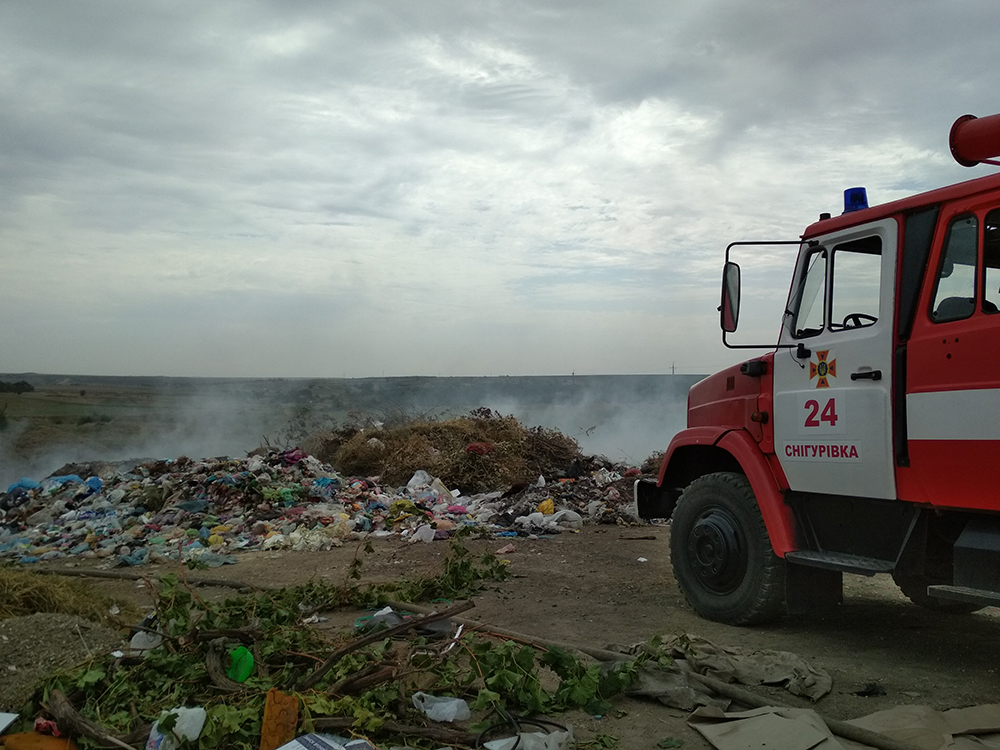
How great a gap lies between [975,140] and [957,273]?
0.79 m

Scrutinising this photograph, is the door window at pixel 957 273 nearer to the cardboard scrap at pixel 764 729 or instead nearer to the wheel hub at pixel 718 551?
the wheel hub at pixel 718 551

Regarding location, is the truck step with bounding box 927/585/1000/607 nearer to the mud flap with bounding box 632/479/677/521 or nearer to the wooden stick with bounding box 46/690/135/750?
the mud flap with bounding box 632/479/677/521

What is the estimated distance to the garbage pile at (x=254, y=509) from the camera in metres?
11.4

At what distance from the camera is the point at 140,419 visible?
1330 inches

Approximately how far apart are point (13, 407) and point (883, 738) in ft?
116

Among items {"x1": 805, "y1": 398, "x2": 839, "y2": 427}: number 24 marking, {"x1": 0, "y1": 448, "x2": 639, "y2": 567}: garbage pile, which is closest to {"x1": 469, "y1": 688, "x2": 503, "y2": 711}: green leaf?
{"x1": 805, "y1": 398, "x2": 839, "y2": 427}: number 24 marking

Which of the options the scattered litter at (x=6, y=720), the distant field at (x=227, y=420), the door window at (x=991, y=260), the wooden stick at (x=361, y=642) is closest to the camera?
the scattered litter at (x=6, y=720)

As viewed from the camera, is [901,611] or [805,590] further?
[901,611]

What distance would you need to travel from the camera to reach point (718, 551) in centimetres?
591

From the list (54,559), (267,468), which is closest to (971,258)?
(54,559)

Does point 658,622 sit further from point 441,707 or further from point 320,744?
point 320,744

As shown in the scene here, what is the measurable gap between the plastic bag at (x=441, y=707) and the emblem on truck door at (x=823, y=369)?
298cm

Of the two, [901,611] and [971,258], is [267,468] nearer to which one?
[901,611]

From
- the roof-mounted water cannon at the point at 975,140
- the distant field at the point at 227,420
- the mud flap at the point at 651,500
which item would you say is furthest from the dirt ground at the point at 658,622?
the distant field at the point at 227,420
